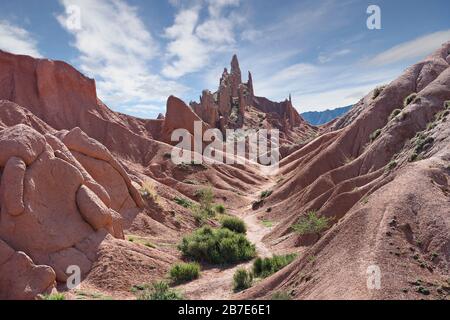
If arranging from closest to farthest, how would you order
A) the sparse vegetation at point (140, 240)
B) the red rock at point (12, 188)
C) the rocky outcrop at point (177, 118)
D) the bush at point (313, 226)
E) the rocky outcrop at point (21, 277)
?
the rocky outcrop at point (21, 277), the red rock at point (12, 188), the sparse vegetation at point (140, 240), the bush at point (313, 226), the rocky outcrop at point (177, 118)

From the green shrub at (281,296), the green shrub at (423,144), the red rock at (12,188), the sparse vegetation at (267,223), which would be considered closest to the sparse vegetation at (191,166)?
the sparse vegetation at (267,223)

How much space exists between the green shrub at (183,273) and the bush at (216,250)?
9.17ft

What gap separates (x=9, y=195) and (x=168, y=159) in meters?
34.8

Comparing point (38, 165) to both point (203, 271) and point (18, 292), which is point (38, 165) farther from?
point (203, 271)

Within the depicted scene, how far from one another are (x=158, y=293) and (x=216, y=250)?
276 inches

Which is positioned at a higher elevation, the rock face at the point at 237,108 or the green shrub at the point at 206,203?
the rock face at the point at 237,108

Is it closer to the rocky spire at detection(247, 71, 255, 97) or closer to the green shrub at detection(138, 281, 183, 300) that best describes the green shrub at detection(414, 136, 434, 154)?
the green shrub at detection(138, 281, 183, 300)

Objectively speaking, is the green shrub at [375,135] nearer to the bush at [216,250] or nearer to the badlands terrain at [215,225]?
the badlands terrain at [215,225]

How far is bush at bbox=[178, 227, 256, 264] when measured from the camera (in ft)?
66.2

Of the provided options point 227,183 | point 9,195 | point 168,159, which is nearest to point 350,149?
point 227,183

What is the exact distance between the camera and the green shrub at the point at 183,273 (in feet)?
55.0

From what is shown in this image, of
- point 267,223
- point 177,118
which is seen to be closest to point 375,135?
Answer: point 267,223

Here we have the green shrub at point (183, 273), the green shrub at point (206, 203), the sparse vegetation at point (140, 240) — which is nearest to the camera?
the green shrub at point (183, 273)
